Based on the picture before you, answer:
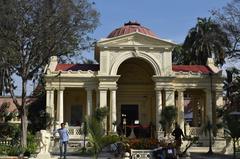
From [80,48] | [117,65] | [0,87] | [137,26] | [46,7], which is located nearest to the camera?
[46,7]

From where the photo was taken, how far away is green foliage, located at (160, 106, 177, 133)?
37.2 metres

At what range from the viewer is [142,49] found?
39.8 m

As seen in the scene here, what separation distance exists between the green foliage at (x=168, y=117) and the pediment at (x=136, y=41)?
5620 millimetres

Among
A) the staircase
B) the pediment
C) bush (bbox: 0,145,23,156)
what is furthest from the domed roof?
bush (bbox: 0,145,23,156)

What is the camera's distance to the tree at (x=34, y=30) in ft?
93.8

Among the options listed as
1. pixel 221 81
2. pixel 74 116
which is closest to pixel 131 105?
pixel 74 116

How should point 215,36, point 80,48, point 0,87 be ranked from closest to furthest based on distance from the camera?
point 80,48 → point 215,36 → point 0,87

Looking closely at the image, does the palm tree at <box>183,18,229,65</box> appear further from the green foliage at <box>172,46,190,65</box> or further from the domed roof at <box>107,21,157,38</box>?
the domed roof at <box>107,21,157,38</box>

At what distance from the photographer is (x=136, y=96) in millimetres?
44000

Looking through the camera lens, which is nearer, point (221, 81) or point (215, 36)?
point (215, 36)

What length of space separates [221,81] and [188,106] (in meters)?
19.5

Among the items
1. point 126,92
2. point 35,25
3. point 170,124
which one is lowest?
point 170,124

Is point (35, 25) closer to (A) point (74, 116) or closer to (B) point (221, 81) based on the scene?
(A) point (74, 116)

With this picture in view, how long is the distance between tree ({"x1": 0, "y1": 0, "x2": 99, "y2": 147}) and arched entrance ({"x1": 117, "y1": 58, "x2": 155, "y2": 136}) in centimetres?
1348
